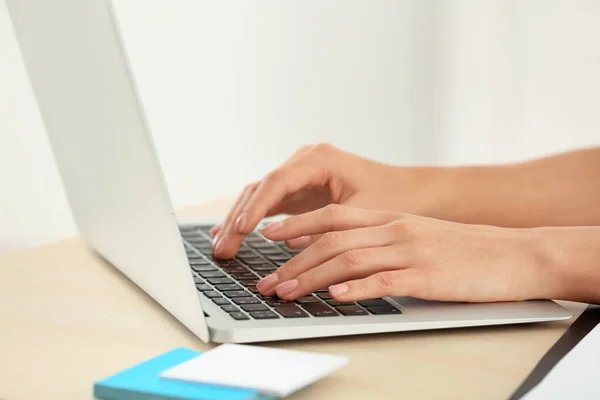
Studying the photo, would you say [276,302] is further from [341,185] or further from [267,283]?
[341,185]

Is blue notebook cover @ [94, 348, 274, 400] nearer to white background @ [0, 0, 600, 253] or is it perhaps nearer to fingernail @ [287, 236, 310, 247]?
fingernail @ [287, 236, 310, 247]

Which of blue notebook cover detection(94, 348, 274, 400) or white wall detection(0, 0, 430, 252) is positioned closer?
blue notebook cover detection(94, 348, 274, 400)

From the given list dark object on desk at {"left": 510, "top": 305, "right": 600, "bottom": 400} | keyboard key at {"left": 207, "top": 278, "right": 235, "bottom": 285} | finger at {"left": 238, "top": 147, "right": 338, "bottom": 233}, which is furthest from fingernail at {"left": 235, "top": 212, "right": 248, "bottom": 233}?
dark object on desk at {"left": 510, "top": 305, "right": 600, "bottom": 400}

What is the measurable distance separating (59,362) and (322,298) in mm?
208

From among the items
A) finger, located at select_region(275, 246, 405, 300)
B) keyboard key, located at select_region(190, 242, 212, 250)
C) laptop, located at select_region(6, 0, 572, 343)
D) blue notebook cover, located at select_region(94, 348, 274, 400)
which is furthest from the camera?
keyboard key, located at select_region(190, 242, 212, 250)

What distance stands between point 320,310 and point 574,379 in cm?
20

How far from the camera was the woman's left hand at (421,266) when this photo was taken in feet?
2.04

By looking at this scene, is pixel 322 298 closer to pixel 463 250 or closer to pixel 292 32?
pixel 463 250

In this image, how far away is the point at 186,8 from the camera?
52.8 inches

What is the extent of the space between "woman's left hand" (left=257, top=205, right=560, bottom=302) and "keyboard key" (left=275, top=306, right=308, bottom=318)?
0.03 metres

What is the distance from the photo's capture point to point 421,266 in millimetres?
636

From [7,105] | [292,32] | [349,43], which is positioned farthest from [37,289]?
[349,43]

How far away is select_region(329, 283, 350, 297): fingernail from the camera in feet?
1.98

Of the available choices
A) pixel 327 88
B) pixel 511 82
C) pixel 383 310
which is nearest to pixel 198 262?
pixel 383 310
